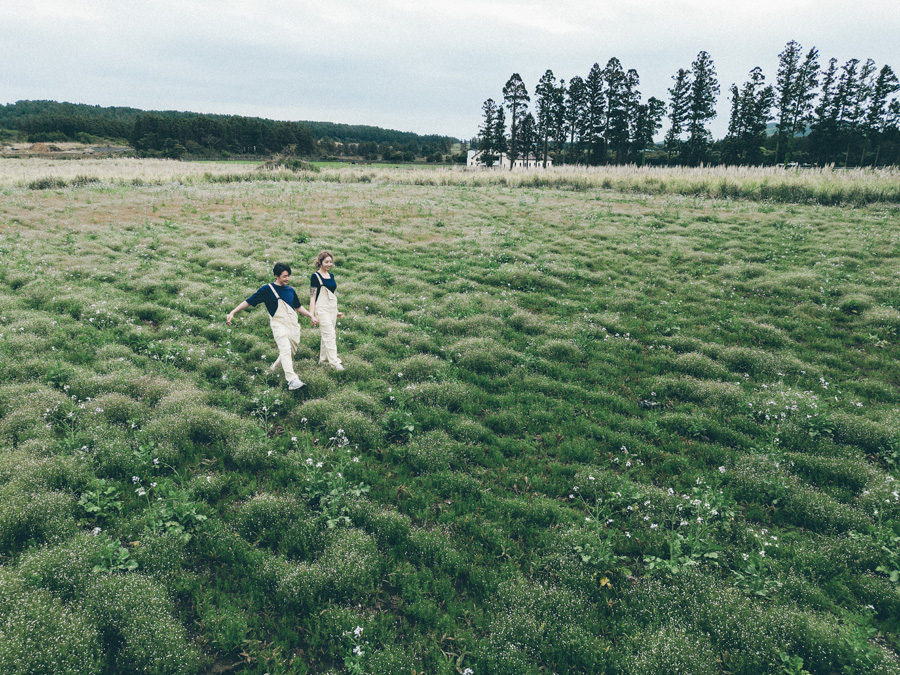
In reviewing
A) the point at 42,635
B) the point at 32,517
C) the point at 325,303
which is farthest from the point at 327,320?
the point at 42,635

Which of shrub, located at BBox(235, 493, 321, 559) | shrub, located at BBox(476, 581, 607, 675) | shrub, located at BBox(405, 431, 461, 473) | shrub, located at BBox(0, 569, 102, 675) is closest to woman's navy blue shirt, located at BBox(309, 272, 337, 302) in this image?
shrub, located at BBox(405, 431, 461, 473)

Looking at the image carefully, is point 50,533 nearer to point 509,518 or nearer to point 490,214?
point 509,518

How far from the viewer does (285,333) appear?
8.64 m

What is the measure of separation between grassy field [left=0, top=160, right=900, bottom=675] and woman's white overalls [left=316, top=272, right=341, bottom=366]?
1.80 ft

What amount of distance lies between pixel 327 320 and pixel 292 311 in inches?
28.6

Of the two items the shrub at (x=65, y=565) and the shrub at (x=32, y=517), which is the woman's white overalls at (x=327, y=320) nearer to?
the shrub at (x=32, y=517)

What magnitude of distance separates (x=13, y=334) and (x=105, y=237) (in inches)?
430

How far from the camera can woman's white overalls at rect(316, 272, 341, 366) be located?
905 cm

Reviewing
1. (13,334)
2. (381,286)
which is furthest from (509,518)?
(13,334)

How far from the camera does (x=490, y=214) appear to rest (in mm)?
25156

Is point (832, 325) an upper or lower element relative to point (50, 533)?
upper

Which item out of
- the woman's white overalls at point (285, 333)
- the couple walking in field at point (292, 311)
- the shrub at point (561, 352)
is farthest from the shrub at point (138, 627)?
the shrub at point (561, 352)

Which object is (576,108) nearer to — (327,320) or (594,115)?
(594,115)

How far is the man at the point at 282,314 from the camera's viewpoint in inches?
332
